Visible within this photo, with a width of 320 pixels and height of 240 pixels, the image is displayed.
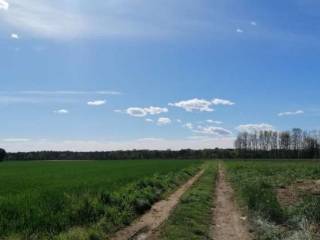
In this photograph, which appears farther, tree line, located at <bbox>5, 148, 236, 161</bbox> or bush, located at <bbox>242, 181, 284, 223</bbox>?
tree line, located at <bbox>5, 148, 236, 161</bbox>

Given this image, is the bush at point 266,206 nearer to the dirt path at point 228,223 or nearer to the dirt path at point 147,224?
the dirt path at point 228,223

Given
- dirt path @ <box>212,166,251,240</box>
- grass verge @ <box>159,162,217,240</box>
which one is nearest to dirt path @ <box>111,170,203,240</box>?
grass verge @ <box>159,162,217,240</box>

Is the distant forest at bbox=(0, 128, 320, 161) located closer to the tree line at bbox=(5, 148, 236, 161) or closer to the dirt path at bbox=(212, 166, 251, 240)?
the tree line at bbox=(5, 148, 236, 161)

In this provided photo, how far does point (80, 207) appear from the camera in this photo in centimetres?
1569

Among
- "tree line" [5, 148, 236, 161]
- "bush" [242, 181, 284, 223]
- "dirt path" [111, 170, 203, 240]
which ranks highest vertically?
"tree line" [5, 148, 236, 161]

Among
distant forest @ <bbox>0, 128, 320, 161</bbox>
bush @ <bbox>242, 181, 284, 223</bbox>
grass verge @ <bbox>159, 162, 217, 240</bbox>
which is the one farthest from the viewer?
distant forest @ <bbox>0, 128, 320, 161</bbox>

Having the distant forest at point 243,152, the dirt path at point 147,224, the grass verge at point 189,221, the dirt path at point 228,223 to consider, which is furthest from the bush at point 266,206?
the distant forest at point 243,152

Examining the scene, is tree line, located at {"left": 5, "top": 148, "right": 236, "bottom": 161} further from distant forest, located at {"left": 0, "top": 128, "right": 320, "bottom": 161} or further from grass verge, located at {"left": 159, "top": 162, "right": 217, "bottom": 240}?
grass verge, located at {"left": 159, "top": 162, "right": 217, "bottom": 240}

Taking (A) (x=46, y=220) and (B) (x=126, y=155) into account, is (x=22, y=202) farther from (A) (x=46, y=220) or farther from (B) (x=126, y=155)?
(B) (x=126, y=155)

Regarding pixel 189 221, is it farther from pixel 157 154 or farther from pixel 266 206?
pixel 157 154

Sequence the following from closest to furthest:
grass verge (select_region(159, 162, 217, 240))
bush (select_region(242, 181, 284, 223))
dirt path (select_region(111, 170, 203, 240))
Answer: grass verge (select_region(159, 162, 217, 240))
dirt path (select_region(111, 170, 203, 240))
bush (select_region(242, 181, 284, 223))

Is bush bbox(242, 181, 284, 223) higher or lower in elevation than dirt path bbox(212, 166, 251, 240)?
higher

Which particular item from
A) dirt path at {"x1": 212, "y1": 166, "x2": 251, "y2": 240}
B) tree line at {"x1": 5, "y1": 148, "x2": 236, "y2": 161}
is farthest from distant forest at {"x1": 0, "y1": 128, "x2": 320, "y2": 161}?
dirt path at {"x1": 212, "y1": 166, "x2": 251, "y2": 240}

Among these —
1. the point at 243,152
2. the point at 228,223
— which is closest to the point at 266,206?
the point at 228,223
